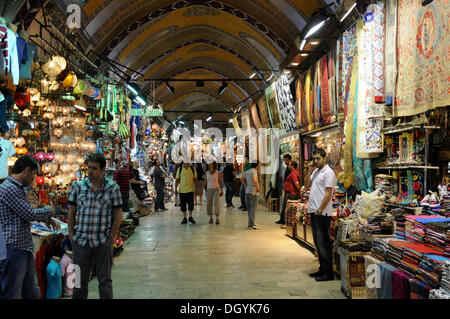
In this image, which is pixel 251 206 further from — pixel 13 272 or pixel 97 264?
pixel 13 272

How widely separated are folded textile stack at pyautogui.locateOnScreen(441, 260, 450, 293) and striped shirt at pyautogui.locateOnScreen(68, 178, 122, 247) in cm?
237

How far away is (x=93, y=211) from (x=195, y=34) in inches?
426

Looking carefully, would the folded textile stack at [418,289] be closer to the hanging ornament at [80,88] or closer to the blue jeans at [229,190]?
the hanging ornament at [80,88]

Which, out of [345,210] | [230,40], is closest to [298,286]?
[345,210]

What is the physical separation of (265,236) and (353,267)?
3.33m

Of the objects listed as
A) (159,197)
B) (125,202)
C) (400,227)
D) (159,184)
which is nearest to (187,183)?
(125,202)

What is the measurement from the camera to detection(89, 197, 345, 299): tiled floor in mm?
3906

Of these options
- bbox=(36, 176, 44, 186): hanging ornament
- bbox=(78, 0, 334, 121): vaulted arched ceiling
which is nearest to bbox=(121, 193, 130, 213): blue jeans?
bbox=(36, 176, 44, 186): hanging ornament

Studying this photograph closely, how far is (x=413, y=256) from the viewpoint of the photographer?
280 centimetres

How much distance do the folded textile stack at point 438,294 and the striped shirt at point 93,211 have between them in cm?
Result: 232

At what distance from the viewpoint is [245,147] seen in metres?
15.4

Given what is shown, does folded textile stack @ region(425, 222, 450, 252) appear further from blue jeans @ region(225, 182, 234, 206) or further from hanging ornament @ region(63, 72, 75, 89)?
blue jeans @ region(225, 182, 234, 206)

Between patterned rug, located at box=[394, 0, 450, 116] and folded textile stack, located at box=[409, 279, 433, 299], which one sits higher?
patterned rug, located at box=[394, 0, 450, 116]
